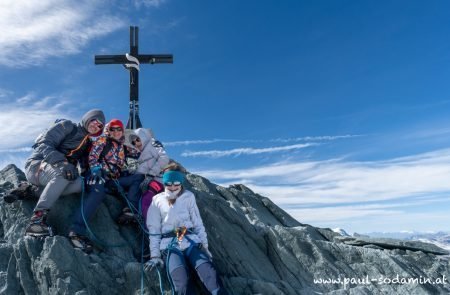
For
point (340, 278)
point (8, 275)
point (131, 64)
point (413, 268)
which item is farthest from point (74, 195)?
point (413, 268)

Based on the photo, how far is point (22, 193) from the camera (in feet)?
28.7

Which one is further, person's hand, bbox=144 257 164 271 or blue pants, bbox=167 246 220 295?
person's hand, bbox=144 257 164 271

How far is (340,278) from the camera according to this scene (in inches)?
407

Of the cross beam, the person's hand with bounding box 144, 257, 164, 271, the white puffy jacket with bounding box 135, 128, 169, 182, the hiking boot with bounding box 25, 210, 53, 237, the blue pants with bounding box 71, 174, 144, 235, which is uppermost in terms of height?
the cross beam

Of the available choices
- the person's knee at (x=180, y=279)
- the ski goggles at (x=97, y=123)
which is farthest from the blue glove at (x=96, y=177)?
the person's knee at (x=180, y=279)

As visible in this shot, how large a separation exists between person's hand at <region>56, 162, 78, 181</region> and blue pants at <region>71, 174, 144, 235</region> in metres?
0.52

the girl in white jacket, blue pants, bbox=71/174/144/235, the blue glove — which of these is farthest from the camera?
the blue glove

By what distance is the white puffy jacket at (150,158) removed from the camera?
960cm

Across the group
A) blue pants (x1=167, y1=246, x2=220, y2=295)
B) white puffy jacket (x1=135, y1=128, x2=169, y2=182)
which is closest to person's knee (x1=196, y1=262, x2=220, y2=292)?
blue pants (x1=167, y1=246, x2=220, y2=295)

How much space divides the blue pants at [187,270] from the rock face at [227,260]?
569 mm

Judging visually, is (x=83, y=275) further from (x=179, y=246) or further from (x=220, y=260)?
(x=220, y=260)

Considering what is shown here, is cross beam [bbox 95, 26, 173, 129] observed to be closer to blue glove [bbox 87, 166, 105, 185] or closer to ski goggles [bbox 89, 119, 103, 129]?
ski goggles [bbox 89, 119, 103, 129]

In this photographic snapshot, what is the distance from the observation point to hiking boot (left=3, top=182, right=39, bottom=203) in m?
8.52

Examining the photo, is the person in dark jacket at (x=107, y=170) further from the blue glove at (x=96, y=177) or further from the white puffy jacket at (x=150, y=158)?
the white puffy jacket at (x=150, y=158)
